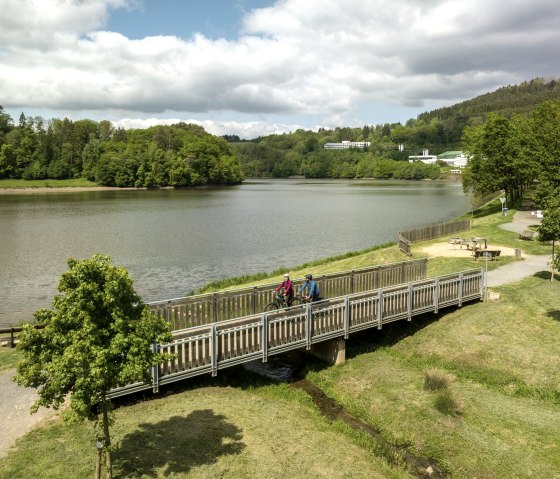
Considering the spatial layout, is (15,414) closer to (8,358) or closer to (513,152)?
(8,358)

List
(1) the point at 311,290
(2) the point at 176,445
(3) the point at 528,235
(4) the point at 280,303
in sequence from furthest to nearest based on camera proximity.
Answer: (3) the point at 528,235
(4) the point at 280,303
(1) the point at 311,290
(2) the point at 176,445

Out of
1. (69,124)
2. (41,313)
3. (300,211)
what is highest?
(69,124)

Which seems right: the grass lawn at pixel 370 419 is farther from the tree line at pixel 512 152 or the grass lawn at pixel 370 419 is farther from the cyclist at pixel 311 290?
the tree line at pixel 512 152

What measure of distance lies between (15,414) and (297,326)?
8.08 metres

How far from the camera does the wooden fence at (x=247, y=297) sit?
15488 mm

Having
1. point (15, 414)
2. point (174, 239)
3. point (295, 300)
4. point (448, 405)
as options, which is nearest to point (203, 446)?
point (15, 414)

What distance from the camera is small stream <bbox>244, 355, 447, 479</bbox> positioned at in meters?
10.9

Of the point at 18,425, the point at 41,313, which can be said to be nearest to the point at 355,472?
the point at 41,313

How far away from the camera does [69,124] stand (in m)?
170

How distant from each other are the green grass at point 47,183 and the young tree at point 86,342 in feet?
474

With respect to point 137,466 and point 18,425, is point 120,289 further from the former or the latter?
point 18,425

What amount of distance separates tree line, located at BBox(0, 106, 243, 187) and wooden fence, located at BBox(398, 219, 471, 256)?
109 meters

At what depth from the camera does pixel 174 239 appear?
5081 centimetres

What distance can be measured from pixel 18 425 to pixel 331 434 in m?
7.30
